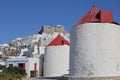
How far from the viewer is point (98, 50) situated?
1290cm

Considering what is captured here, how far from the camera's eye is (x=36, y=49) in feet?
122

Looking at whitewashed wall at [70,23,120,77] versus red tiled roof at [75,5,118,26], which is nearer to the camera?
whitewashed wall at [70,23,120,77]

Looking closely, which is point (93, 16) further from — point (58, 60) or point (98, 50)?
point (58, 60)

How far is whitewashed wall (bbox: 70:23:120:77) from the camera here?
12891 millimetres

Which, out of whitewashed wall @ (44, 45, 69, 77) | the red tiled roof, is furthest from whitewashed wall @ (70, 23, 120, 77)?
whitewashed wall @ (44, 45, 69, 77)

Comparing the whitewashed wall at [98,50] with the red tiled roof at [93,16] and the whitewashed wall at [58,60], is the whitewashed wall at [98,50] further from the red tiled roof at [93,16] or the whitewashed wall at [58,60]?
the whitewashed wall at [58,60]

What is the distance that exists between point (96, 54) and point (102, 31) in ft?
3.38

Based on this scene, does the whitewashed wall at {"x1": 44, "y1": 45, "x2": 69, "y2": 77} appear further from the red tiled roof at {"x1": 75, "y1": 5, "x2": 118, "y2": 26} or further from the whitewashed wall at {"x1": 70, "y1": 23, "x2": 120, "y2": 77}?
the whitewashed wall at {"x1": 70, "y1": 23, "x2": 120, "y2": 77}

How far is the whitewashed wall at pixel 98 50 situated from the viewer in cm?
1289

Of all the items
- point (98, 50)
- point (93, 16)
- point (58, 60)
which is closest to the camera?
point (98, 50)

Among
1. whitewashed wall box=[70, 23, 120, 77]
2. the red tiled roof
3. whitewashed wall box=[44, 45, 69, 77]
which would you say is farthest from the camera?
whitewashed wall box=[44, 45, 69, 77]

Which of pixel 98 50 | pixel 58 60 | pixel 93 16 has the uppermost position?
pixel 93 16

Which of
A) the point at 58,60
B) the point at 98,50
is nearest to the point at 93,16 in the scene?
the point at 98,50

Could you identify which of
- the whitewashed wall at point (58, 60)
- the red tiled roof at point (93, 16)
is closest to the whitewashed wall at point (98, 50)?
the red tiled roof at point (93, 16)
